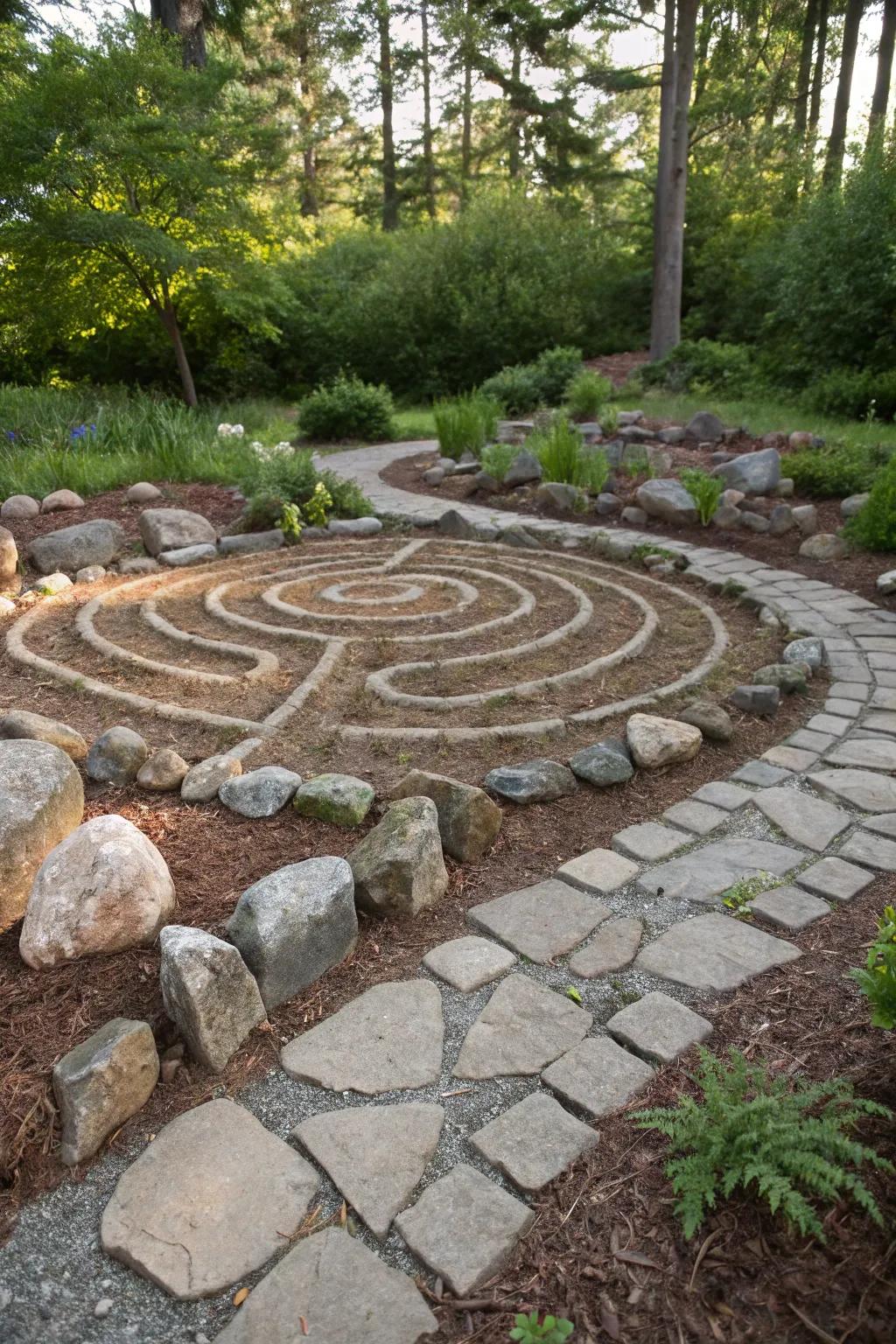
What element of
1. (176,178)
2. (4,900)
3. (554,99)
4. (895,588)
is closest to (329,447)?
(176,178)

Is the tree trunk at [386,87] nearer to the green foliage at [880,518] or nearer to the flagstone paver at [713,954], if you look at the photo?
the green foliage at [880,518]

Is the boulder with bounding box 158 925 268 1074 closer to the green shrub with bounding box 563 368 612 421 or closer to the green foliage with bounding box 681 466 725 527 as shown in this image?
the green foliage with bounding box 681 466 725 527

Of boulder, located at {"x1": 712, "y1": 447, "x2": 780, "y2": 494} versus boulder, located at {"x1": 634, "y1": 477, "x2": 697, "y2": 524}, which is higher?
boulder, located at {"x1": 712, "y1": 447, "x2": 780, "y2": 494}

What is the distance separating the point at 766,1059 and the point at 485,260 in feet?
54.1

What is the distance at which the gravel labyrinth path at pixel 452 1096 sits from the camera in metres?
1.52

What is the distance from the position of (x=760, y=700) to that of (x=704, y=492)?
3387mm

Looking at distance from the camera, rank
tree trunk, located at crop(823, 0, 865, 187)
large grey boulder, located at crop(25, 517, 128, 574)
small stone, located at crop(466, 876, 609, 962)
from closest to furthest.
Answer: small stone, located at crop(466, 876, 609, 962) → large grey boulder, located at crop(25, 517, 128, 574) → tree trunk, located at crop(823, 0, 865, 187)

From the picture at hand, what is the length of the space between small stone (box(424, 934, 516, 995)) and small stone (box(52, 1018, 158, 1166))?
78 centimetres

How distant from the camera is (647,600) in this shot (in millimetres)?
5496

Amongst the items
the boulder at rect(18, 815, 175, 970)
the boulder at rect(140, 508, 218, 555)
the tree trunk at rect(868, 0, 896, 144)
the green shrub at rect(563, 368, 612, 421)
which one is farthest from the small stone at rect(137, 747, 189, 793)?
the tree trunk at rect(868, 0, 896, 144)

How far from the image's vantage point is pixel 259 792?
3.08 m

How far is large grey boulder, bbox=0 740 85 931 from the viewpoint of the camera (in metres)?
2.38

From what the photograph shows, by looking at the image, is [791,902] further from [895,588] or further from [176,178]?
[176,178]

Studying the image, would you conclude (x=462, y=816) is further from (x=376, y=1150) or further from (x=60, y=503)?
(x=60, y=503)
